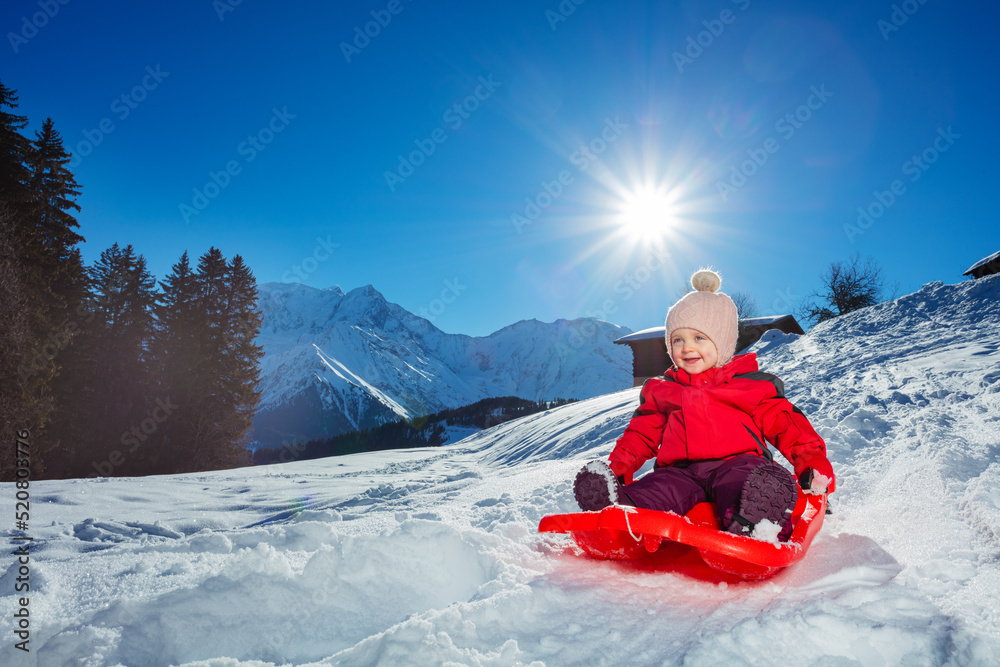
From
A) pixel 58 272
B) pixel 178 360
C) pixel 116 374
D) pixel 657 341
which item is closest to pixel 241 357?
pixel 178 360

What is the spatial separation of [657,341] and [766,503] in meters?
18.4

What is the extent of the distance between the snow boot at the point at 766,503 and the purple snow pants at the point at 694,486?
10cm

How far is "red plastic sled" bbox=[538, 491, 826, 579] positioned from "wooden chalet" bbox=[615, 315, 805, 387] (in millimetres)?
16925

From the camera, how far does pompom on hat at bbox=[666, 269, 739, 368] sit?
244 cm

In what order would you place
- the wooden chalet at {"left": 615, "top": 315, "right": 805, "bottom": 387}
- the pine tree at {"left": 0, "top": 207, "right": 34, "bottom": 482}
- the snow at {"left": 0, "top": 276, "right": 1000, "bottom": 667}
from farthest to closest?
the wooden chalet at {"left": 615, "top": 315, "right": 805, "bottom": 387} → the pine tree at {"left": 0, "top": 207, "right": 34, "bottom": 482} → the snow at {"left": 0, "top": 276, "right": 1000, "bottom": 667}

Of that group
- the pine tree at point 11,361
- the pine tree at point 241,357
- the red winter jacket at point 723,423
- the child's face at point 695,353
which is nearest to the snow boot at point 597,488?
the red winter jacket at point 723,423

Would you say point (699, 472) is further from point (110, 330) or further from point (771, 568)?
point (110, 330)

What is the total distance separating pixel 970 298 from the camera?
7520 millimetres

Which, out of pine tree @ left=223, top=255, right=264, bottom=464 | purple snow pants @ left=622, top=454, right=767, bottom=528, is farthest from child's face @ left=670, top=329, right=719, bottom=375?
pine tree @ left=223, top=255, right=264, bottom=464

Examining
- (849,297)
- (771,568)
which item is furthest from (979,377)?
(849,297)

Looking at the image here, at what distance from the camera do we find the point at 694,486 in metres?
1.95

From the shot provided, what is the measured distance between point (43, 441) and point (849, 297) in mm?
36109

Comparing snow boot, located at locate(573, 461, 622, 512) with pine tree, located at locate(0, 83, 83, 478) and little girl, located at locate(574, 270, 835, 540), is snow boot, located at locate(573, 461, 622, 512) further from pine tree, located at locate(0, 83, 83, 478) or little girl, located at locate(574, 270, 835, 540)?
pine tree, located at locate(0, 83, 83, 478)

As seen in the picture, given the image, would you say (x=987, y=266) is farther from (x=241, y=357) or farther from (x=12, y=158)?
(x=12, y=158)
